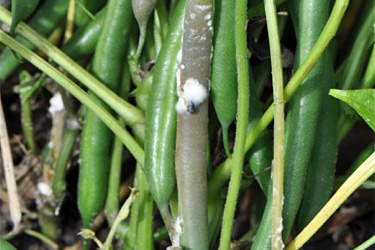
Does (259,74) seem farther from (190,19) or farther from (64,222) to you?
(64,222)

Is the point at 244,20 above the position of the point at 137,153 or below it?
above

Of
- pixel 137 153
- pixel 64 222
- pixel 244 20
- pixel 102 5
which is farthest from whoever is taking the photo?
pixel 64 222

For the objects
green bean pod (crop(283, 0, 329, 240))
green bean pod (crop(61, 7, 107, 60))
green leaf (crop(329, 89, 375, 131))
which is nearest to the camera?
green leaf (crop(329, 89, 375, 131))

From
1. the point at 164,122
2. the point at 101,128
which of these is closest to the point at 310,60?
the point at 164,122

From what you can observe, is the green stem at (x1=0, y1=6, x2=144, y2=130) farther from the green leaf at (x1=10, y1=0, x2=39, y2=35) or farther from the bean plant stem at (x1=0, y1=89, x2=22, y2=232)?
the bean plant stem at (x1=0, y1=89, x2=22, y2=232)

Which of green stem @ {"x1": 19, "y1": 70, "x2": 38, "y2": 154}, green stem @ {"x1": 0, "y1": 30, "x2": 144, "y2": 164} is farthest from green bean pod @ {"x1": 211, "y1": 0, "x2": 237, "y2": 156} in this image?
green stem @ {"x1": 19, "y1": 70, "x2": 38, "y2": 154}

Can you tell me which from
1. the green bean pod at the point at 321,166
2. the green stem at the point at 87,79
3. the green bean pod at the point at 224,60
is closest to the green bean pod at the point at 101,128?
the green stem at the point at 87,79

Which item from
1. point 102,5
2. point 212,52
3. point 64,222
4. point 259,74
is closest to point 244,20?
point 212,52

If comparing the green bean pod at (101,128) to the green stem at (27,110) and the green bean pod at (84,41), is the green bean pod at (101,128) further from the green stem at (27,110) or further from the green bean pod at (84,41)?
the green stem at (27,110)
